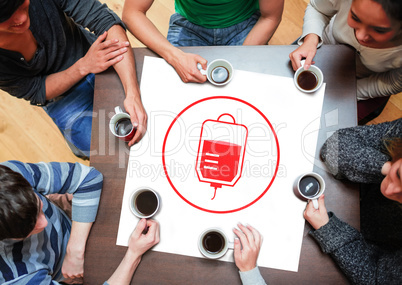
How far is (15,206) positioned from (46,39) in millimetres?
663

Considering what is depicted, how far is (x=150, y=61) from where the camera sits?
1.00 metres

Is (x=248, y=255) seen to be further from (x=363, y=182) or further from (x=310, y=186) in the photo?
(x=363, y=182)

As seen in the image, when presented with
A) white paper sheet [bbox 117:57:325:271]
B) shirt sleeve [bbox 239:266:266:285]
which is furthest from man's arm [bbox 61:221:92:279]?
shirt sleeve [bbox 239:266:266:285]

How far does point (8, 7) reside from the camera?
0.80 metres

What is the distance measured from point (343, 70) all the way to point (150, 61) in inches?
26.9

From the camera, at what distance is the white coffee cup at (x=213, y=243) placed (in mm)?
812

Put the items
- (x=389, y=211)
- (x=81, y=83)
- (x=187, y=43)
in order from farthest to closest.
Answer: (x=187, y=43) < (x=81, y=83) < (x=389, y=211)

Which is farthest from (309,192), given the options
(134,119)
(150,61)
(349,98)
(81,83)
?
(81,83)

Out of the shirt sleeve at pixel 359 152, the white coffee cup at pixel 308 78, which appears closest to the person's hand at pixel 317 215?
the shirt sleeve at pixel 359 152

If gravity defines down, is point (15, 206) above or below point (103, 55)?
below

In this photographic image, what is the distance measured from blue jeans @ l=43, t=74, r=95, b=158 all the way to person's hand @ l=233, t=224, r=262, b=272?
2.70 ft

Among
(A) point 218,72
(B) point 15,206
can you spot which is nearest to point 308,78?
(A) point 218,72

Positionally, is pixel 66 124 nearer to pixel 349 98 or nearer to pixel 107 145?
pixel 107 145

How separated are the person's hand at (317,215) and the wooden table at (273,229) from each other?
4 cm
